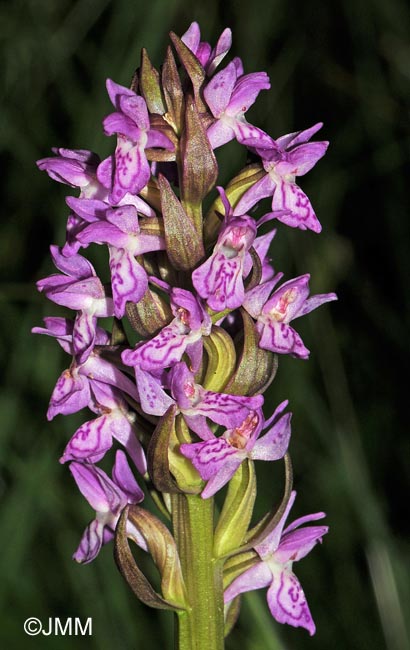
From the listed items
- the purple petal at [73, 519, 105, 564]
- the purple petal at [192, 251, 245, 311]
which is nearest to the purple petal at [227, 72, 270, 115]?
the purple petal at [192, 251, 245, 311]

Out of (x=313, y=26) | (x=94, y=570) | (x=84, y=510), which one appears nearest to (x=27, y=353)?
(x=84, y=510)

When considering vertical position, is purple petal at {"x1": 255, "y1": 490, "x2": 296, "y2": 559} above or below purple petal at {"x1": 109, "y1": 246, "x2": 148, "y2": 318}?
below

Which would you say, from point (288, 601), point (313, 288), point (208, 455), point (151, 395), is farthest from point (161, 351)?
point (313, 288)

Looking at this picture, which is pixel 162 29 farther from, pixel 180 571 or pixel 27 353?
pixel 180 571

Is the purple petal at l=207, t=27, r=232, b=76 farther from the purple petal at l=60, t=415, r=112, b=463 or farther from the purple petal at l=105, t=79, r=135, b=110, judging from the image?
the purple petal at l=60, t=415, r=112, b=463

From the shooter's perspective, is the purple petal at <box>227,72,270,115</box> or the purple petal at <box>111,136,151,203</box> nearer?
the purple petal at <box>111,136,151,203</box>

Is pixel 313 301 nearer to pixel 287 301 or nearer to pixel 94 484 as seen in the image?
pixel 287 301

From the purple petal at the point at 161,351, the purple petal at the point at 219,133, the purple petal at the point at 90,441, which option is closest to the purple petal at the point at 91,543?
the purple petal at the point at 90,441
